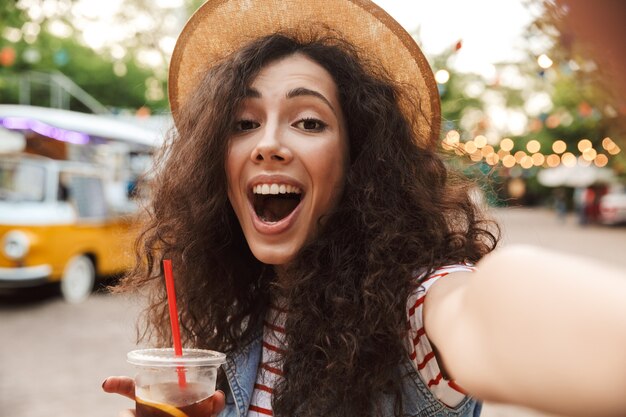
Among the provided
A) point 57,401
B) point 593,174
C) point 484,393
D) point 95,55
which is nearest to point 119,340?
point 57,401

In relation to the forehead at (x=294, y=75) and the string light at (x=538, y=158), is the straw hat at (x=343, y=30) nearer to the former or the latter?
the forehead at (x=294, y=75)

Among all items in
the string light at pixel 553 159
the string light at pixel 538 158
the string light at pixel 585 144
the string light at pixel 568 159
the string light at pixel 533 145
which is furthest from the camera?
the string light at pixel 538 158

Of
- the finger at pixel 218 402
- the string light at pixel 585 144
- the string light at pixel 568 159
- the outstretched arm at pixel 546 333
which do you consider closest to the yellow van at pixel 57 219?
the finger at pixel 218 402

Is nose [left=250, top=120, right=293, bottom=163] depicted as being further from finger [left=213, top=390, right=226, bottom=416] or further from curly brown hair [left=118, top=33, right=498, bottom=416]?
finger [left=213, top=390, right=226, bottom=416]

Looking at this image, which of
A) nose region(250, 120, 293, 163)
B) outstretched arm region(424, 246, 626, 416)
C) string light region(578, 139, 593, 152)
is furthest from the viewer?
string light region(578, 139, 593, 152)

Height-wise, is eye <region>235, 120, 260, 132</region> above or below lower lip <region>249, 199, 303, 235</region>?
above

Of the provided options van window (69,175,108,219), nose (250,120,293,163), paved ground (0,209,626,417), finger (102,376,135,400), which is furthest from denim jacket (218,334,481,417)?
van window (69,175,108,219)

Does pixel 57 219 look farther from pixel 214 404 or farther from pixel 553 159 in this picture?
pixel 553 159

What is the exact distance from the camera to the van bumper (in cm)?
768

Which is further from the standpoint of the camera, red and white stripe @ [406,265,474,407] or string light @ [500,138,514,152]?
string light @ [500,138,514,152]

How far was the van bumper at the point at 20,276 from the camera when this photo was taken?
302 inches

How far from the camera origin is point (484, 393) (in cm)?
90

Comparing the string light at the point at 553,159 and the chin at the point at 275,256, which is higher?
the string light at the point at 553,159

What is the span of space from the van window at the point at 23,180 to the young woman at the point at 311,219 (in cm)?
678
